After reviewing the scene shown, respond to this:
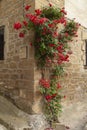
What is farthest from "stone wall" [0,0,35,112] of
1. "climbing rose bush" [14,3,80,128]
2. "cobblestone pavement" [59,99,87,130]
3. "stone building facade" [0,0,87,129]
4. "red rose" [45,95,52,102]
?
"cobblestone pavement" [59,99,87,130]

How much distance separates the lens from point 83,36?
7.16m

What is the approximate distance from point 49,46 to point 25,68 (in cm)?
84

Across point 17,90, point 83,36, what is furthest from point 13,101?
point 83,36

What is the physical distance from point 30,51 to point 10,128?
1.83 m

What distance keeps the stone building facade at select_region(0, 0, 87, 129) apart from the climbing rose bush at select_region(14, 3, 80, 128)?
184 millimetres

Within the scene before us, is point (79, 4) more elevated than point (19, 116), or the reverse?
point (79, 4)

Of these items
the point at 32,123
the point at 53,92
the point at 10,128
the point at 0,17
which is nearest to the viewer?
the point at 10,128

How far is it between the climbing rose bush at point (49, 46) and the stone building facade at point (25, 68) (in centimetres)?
18

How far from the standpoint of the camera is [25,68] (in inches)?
218

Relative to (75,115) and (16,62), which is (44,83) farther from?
(75,115)

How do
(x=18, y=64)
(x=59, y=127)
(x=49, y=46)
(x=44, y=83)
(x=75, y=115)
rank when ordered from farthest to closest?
(x=75, y=115), (x=18, y=64), (x=59, y=127), (x=44, y=83), (x=49, y=46)

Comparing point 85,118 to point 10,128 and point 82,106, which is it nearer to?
point 82,106

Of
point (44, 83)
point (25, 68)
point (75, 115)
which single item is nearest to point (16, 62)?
point (25, 68)

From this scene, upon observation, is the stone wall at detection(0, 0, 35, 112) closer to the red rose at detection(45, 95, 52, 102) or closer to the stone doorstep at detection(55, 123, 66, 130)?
the red rose at detection(45, 95, 52, 102)
